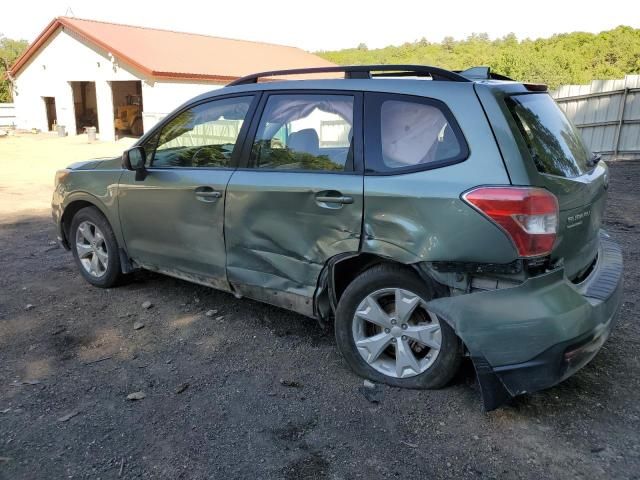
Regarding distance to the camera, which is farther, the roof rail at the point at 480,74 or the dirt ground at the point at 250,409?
the roof rail at the point at 480,74

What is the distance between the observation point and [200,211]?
4.07m

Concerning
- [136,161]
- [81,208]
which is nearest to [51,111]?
[81,208]

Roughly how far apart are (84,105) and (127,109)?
360 cm

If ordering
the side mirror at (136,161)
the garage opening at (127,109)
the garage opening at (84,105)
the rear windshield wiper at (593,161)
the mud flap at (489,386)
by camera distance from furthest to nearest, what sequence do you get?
the garage opening at (84,105), the garage opening at (127,109), the side mirror at (136,161), the rear windshield wiper at (593,161), the mud flap at (489,386)

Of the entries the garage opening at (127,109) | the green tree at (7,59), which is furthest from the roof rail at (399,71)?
the green tree at (7,59)

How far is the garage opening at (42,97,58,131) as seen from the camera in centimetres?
2884

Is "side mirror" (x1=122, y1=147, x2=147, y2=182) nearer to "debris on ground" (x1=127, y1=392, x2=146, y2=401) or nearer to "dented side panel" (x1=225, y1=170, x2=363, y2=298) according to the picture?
"dented side panel" (x1=225, y1=170, x2=363, y2=298)

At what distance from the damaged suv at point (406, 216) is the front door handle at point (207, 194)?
14 mm

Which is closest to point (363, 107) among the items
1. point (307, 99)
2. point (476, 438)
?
point (307, 99)

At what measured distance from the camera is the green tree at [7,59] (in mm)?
33156

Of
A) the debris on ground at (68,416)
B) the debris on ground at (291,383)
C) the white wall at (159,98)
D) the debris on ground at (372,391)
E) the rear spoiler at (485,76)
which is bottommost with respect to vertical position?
the debris on ground at (68,416)

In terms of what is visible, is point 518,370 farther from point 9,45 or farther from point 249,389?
point 9,45

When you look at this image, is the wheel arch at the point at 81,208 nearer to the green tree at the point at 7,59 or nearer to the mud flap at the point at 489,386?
the mud flap at the point at 489,386

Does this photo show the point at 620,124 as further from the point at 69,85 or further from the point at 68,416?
the point at 69,85
